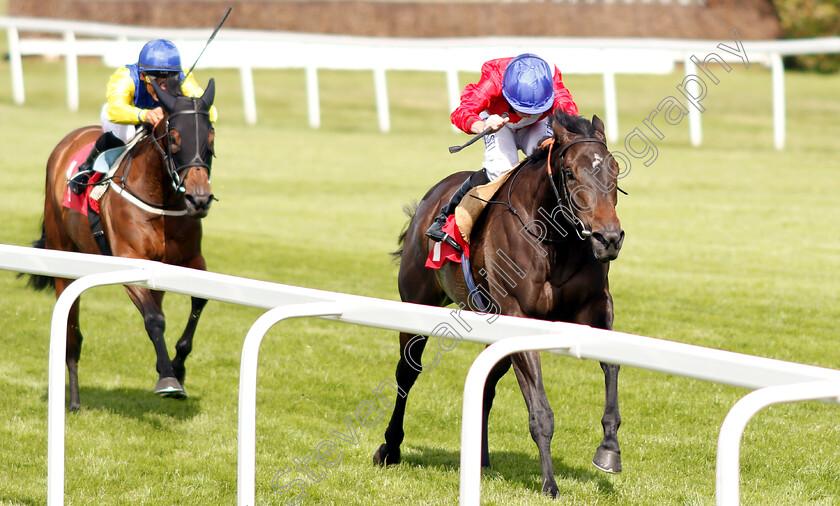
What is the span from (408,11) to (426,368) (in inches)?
862

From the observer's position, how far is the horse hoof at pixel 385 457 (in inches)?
191

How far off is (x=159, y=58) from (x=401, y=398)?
2.40 m

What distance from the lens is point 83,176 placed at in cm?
615

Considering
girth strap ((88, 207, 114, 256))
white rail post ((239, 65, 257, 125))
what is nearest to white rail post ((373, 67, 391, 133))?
white rail post ((239, 65, 257, 125))

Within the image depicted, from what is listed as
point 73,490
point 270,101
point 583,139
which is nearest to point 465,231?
point 583,139

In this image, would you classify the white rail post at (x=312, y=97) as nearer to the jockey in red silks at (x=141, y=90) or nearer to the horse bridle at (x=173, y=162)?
the jockey in red silks at (x=141, y=90)

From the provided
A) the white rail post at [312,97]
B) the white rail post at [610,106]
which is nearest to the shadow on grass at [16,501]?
the white rail post at [610,106]

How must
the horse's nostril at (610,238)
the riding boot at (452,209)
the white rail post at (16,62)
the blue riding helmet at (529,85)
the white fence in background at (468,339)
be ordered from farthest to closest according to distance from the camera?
the white rail post at (16,62) < the riding boot at (452,209) < the blue riding helmet at (529,85) < the horse's nostril at (610,238) < the white fence in background at (468,339)

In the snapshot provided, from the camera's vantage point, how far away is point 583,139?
4.24 metres

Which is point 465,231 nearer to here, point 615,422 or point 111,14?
point 615,422

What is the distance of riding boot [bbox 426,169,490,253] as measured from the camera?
4.79 meters

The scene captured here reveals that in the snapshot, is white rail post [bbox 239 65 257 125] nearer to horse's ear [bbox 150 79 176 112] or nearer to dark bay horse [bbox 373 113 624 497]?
horse's ear [bbox 150 79 176 112]

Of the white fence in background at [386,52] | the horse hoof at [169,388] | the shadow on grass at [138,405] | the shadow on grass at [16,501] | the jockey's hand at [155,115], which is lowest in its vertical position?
the shadow on grass at [16,501]

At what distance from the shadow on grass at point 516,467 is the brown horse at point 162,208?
4.04ft
